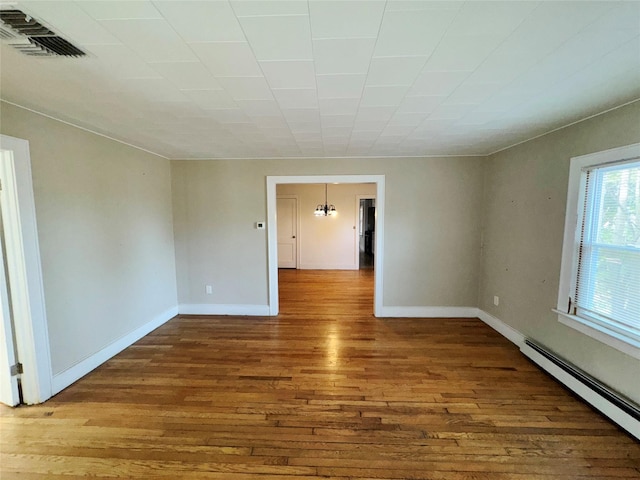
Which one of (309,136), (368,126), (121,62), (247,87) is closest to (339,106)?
(368,126)

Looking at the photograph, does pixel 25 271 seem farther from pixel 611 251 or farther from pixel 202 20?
pixel 611 251

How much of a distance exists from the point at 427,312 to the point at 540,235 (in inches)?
71.6

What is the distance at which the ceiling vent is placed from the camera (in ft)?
3.73

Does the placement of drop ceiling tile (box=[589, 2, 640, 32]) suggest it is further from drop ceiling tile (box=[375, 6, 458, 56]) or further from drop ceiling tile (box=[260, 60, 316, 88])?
drop ceiling tile (box=[260, 60, 316, 88])

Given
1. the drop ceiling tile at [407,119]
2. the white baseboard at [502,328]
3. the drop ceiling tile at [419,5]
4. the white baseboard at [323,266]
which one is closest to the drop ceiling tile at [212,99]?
the drop ceiling tile at [419,5]

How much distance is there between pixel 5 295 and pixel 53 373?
2.53 ft

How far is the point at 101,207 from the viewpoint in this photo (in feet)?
9.18

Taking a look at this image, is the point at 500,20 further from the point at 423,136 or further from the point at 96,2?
the point at 423,136

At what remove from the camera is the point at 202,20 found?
115 centimetres

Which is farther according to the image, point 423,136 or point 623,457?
point 423,136

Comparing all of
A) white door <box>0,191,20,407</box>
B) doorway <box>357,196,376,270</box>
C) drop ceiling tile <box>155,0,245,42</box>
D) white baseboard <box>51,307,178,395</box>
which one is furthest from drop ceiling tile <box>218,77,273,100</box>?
doorway <box>357,196,376,270</box>

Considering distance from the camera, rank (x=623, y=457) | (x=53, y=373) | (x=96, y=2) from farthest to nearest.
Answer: (x=53, y=373) → (x=623, y=457) → (x=96, y=2)

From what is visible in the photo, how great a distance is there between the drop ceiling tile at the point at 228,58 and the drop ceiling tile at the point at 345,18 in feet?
1.27

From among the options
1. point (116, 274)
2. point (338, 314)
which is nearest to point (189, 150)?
point (116, 274)
